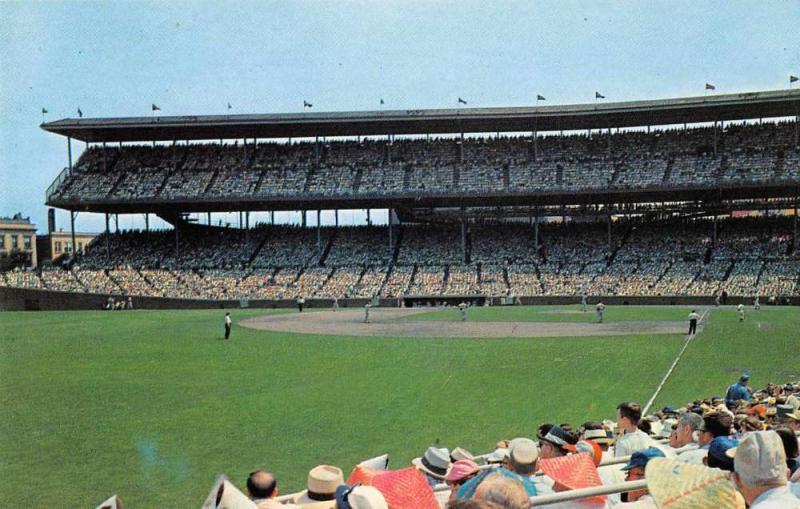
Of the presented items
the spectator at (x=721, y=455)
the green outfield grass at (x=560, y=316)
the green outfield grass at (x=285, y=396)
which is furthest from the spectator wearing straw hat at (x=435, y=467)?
the green outfield grass at (x=560, y=316)

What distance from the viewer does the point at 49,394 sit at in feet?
50.2

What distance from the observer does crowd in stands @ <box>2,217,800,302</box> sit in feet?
173

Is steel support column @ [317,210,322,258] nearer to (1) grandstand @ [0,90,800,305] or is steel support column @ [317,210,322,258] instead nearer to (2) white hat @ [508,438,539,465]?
(1) grandstand @ [0,90,800,305]

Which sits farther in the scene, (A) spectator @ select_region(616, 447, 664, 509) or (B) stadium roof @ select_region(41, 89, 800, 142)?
(B) stadium roof @ select_region(41, 89, 800, 142)

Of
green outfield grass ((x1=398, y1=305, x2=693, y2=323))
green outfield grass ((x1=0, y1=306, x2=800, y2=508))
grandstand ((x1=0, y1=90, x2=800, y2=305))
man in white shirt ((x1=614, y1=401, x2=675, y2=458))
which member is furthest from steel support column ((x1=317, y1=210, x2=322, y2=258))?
man in white shirt ((x1=614, y1=401, x2=675, y2=458))

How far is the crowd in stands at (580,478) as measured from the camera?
11.0 feet

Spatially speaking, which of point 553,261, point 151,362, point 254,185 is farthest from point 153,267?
point 151,362

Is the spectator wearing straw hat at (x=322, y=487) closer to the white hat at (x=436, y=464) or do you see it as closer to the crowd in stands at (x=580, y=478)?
the crowd in stands at (x=580, y=478)

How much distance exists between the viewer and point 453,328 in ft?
105

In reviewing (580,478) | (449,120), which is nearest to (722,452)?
(580,478)

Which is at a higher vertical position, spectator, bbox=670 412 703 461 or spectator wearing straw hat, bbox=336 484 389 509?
spectator wearing straw hat, bbox=336 484 389 509

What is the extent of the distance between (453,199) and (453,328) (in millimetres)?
29388

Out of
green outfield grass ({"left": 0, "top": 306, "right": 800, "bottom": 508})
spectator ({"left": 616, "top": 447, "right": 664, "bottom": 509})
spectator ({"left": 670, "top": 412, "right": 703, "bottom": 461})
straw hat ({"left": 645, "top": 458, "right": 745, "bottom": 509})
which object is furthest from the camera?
green outfield grass ({"left": 0, "top": 306, "right": 800, "bottom": 508})

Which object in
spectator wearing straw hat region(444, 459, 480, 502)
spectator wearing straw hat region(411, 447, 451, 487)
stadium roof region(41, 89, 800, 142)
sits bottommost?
spectator wearing straw hat region(411, 447, 451, 487)
